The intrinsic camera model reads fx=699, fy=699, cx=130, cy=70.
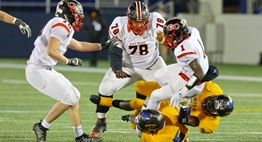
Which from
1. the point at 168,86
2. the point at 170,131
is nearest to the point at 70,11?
the point at 168,86

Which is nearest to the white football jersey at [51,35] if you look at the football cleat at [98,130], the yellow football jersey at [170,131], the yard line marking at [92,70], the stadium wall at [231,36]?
the football cleat at [98,130]

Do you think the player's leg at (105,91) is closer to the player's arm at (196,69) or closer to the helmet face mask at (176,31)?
the helmet face mask at (176,31)

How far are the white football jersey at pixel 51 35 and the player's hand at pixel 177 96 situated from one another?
1.19 metres

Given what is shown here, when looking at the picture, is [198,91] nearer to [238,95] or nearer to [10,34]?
[238,95]

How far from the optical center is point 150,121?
647 cm

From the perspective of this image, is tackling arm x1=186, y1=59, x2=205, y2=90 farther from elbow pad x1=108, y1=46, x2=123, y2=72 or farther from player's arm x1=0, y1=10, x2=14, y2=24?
player's arm x1=0, y1=10, x2=14, y2=24

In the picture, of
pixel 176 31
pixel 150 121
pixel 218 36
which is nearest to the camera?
pixel 150 121

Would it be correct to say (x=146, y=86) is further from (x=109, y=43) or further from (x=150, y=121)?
(x=150, y=121)

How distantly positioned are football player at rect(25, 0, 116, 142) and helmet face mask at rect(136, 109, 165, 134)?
25.8 inches

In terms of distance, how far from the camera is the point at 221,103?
6727 millimetres

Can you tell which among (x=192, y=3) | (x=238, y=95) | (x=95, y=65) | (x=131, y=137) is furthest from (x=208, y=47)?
(x=131, y=137)

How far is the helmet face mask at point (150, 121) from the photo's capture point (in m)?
6.48

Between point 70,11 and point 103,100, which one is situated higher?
→ point 70,11

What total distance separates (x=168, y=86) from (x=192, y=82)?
0.33 meters
